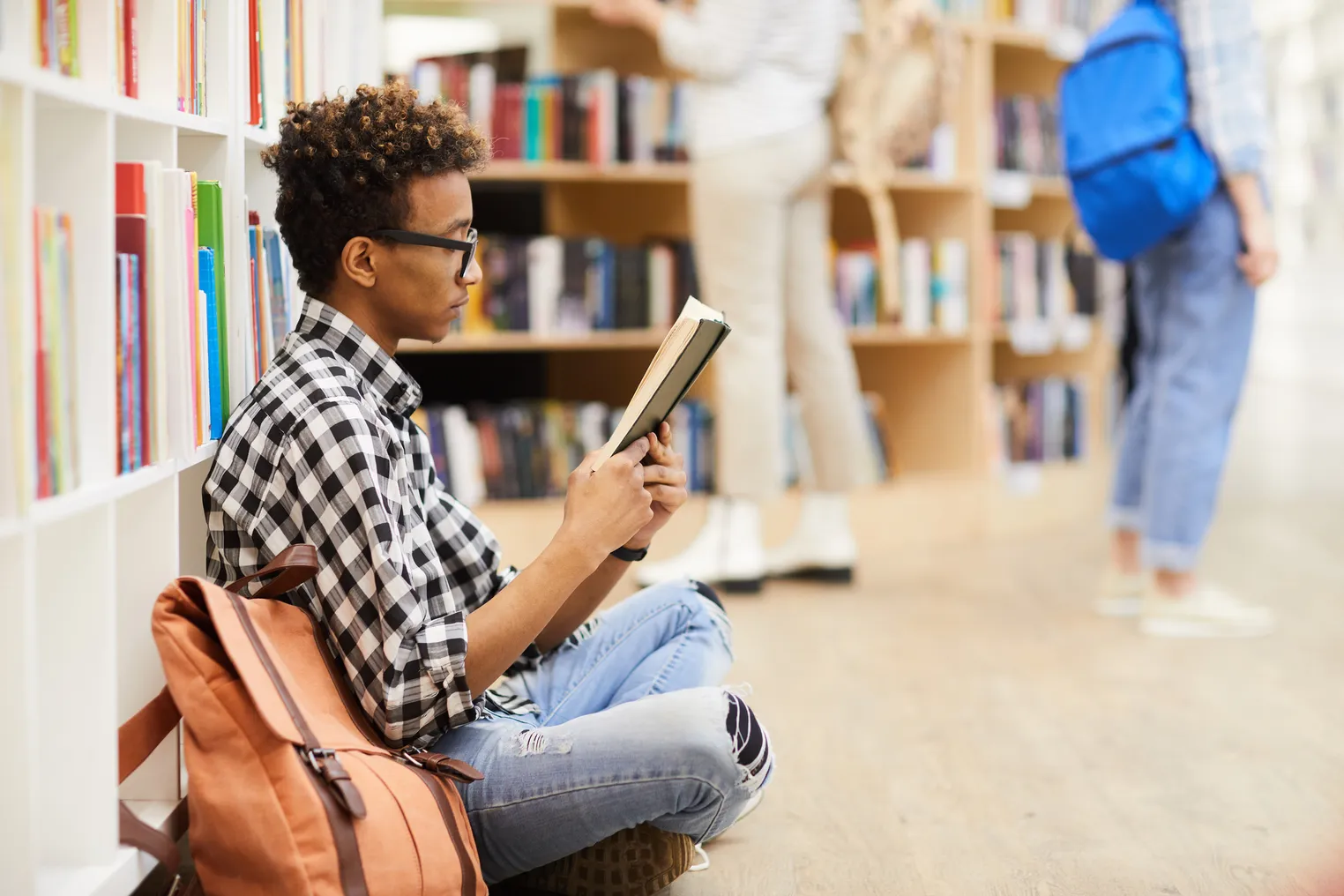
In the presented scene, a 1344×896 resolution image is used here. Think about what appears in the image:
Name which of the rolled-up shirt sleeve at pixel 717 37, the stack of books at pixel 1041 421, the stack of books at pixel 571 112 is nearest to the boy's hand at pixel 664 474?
the rolled-up shirt sleeve at pixel 717 37

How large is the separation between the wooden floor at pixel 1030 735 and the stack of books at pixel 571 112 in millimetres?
881

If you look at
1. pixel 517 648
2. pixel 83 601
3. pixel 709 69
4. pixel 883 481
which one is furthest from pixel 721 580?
pixel 83 601

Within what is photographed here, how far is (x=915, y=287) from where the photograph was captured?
3.56 metres

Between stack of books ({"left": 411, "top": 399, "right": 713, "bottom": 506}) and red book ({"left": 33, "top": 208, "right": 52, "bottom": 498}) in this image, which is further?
stack of books ({"left": 411, "top": 399, "right": 713, "bottom": 506})

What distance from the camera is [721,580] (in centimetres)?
296

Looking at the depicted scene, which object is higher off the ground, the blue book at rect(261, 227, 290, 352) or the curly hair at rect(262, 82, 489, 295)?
the curly hair at rect(262, 82, 489, 295)

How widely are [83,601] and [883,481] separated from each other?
8.74 ft

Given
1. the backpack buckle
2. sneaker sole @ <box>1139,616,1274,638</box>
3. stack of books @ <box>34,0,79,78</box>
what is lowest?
sneaker sole @ <box>1139,616,1274,638</box>

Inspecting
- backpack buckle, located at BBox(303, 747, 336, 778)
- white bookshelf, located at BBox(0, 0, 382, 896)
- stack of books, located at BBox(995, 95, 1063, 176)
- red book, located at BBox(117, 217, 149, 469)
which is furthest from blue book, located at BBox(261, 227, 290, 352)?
stack of books, located at BBox(995, 95, 1063, 176)

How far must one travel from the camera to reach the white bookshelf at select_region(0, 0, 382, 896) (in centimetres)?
97

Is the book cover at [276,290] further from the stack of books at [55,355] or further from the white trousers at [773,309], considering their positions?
the white trousers at [773,309]

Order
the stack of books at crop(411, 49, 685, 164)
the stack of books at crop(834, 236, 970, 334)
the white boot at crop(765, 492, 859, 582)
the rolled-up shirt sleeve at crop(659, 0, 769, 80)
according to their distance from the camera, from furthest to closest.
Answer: the stack of books at crop(834, 236, 970, 334) < the stack of books at crop(411, 49, 685, 164) < the white boot at crop(765, 492, 859, 582) < the rolled-up shirt sleeve at crop(659, 0, 769, 80)

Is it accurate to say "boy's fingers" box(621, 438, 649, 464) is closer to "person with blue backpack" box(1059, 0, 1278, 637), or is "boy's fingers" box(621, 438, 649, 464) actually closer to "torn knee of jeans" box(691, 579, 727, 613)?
"torn knee of jeans" box(691, 579, 727, 613)

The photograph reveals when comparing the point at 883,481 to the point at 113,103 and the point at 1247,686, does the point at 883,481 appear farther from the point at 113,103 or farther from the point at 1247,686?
the point at 113,103
